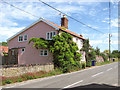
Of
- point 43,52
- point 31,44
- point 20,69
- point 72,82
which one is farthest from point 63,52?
point 31,44

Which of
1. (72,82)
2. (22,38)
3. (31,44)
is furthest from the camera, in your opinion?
(22,38)

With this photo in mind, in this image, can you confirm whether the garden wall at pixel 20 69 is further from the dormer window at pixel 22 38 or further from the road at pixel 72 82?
the dormer window at pixel 22 38

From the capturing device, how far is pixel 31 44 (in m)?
23.7

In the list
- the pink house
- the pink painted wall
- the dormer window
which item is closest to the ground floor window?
the pink house

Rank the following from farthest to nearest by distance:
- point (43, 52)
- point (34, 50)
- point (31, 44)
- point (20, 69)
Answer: point (31, 44) → point (34, 50) → point (43, 52) → point (20, 69)

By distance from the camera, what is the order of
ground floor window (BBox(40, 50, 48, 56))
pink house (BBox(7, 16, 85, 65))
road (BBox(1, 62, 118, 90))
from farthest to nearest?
1. pink house (BBox(7, 16, 85, 65))
2. ground floor window (BBox(40, 50, 48, 56))
3. road (BBox(1, 62, 118, 90))

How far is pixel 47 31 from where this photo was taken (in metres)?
22.7

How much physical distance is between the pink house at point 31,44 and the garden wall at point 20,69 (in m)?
6.04

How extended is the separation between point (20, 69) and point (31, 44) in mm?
11445

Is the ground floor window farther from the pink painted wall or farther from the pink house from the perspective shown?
the pink painted wall

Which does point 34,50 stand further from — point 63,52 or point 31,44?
point 63,52

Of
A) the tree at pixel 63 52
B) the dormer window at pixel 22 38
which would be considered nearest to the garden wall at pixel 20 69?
the tree at pixel 63 52

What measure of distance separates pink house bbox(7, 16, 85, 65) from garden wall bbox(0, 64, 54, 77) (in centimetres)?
604

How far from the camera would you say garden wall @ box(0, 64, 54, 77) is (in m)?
11.2
